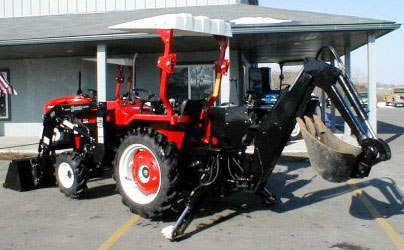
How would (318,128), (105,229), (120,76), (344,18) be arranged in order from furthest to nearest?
(344,18) → (120,76) → (105,229) → (318,128)

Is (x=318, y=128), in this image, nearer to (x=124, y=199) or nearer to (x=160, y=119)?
(x=160, y=119)

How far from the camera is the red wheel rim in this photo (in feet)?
19.0

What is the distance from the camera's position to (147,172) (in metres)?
5.85

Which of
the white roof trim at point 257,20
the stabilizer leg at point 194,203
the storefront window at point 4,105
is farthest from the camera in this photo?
the storefront window at point 4,105

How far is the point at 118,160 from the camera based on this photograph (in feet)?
19.5

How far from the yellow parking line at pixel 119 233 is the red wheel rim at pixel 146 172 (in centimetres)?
38

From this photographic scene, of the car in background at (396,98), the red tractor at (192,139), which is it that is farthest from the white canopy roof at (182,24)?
the car in background at (396,98)

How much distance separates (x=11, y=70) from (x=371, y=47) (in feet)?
41.1

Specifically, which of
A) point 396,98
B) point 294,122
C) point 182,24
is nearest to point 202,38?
point 182,24

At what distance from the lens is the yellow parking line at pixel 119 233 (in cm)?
492

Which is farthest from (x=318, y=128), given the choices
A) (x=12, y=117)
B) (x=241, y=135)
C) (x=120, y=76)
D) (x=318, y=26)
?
(x=12, y=117)

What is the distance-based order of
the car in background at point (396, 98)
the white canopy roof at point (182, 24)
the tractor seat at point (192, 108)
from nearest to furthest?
the white canopy roof at point (182, 24)
the tractor seat at point (192, 108)
the car in background at point (396, 98)

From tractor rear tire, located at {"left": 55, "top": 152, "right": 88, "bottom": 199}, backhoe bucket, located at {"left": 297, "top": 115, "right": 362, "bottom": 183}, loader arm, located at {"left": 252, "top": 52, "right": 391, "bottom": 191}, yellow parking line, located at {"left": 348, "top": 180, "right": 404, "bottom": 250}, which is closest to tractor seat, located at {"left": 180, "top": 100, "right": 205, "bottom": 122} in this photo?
loader arm, located at {"left": 252, "top": 52, "right": 391, "bottom": 191}

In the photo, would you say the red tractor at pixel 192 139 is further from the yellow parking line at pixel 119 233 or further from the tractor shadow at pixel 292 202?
the tractor shadow at pixel 292 202
